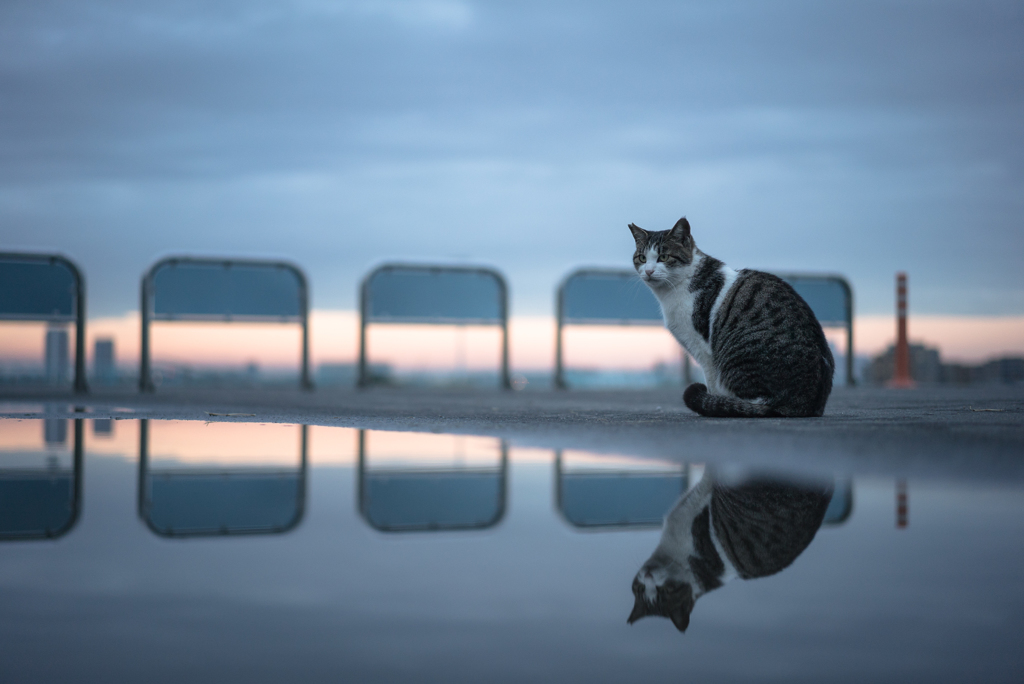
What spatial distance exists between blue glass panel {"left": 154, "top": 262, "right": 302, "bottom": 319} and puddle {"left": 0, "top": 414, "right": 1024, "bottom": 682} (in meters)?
11.3

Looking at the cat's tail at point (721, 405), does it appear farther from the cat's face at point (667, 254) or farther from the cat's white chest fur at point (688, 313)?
the cat's face at point (667, 254)

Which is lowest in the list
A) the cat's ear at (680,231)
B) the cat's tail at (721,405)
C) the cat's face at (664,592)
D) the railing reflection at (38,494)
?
the railing reflection at (38,494)

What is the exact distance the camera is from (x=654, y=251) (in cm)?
520

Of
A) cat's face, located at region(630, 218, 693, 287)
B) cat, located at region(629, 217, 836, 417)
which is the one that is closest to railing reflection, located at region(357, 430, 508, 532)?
cat, located at region(629, 217, 836, 417)

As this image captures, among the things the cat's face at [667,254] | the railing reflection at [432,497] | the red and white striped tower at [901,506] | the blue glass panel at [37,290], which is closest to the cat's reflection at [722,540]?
the red and white striped tower at [901,506]

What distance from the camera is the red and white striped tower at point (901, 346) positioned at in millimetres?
14773

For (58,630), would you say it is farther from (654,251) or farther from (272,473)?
(654,251)

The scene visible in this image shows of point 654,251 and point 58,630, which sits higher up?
point 654,251

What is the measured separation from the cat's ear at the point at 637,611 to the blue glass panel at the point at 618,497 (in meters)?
0.50

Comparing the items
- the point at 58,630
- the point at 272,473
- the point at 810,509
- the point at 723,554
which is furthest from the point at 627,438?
the point at 58,630

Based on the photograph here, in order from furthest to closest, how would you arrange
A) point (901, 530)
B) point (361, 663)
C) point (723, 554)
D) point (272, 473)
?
1. point (272, 473)
2. point (901, 530)
3. point (723, 554)
4. point (361, 663)

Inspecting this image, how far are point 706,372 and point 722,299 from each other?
1.52 ft

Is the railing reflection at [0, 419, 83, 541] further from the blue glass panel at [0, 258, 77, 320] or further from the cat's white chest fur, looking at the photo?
the blue glass panel at [0, 258, 77, 320]

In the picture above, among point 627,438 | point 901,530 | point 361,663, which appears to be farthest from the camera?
point 627,438
